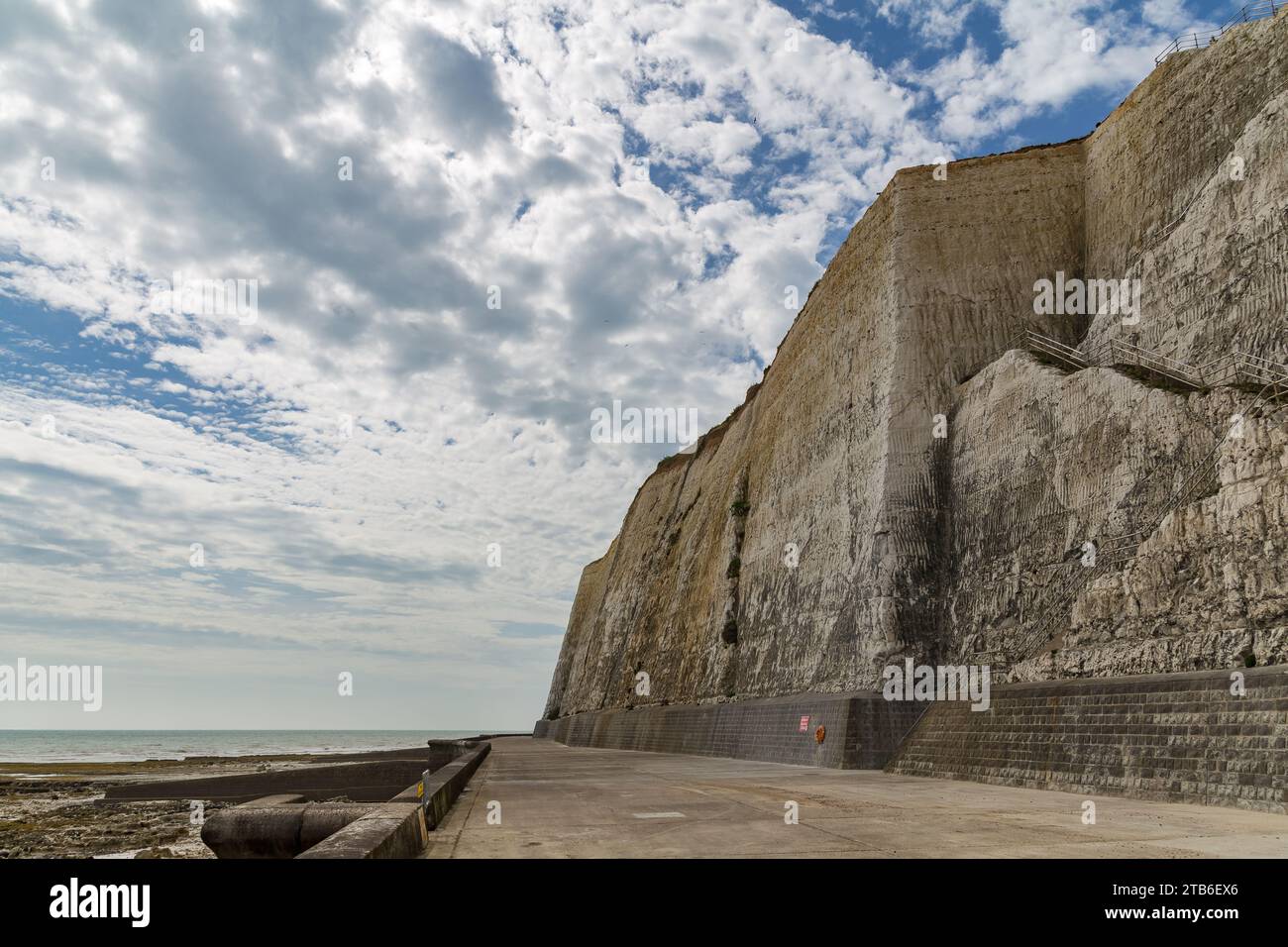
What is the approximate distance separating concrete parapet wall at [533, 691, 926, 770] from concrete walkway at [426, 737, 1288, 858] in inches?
196

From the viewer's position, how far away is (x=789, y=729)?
78.5 ft

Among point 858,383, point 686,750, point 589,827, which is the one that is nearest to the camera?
point 589,827

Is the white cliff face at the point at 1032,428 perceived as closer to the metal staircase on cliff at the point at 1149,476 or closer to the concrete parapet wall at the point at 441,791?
the metal staircase on cliff at the point at 1149,476

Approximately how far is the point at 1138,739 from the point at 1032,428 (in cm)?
1074

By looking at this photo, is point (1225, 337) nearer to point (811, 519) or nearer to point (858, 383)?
point (858, 383)

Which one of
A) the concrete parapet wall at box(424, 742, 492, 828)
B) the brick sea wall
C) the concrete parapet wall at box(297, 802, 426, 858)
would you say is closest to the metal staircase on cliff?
the brick sea wall

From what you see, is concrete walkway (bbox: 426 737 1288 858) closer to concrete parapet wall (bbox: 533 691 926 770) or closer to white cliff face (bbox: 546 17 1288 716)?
white cliff face (bbox: 546 17 1288 716)

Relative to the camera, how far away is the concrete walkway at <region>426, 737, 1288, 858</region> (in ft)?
23.7

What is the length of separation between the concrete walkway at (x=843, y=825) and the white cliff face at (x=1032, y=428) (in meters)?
4.10
